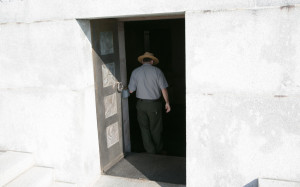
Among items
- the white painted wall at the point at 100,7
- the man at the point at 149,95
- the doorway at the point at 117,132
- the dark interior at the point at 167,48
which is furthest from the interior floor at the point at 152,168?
the dark interior at the point at 167,48

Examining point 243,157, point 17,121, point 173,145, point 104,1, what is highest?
point 104,1

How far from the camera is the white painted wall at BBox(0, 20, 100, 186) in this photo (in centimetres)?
375

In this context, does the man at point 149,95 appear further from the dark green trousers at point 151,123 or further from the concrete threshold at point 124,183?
the concrete threshold at point 124,183

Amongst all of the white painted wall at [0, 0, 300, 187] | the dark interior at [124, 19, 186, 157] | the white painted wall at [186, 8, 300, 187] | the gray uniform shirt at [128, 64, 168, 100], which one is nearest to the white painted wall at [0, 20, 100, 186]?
the white painted wall at [0, 0, 300, 187]

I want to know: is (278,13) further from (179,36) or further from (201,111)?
(179,36)

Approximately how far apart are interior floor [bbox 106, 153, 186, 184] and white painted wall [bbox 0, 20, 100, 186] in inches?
21.0

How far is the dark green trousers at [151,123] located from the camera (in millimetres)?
4988

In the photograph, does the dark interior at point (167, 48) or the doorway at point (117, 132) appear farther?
the dark interior at point (167, 48)

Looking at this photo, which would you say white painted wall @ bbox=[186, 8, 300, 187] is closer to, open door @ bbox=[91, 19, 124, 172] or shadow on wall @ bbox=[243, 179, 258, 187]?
shadow on wall @ bbox=[243, 179, 258, 187]

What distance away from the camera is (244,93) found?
3129 millimetres

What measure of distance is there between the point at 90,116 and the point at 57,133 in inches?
19.1

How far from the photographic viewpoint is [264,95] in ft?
10.1

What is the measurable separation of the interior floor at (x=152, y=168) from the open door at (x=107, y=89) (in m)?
0.18

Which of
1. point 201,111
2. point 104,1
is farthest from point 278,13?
point 104,1
